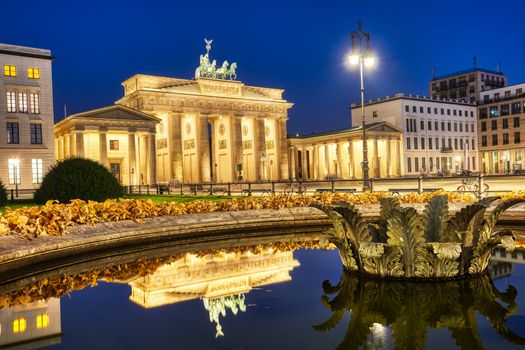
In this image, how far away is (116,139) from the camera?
73500mm

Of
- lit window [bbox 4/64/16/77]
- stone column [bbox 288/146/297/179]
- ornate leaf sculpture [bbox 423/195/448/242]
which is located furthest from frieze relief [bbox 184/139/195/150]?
ornate leaf sculpture [bbox 423/195/448/242]

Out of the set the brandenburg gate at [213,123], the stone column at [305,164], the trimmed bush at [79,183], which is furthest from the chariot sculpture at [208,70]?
the trimmed bush at [79,183]

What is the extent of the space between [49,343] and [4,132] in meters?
51.1

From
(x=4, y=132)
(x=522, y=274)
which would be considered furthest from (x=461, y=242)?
(x=4, y=132)

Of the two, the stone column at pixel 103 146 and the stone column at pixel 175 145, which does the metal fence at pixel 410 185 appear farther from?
the stone column at pixel 175 145

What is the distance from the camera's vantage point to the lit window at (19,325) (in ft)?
20.6

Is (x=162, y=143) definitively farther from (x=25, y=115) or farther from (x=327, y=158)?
(x=327, y=158)

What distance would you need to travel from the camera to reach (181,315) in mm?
6664

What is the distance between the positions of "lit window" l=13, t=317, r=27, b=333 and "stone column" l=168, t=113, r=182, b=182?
231 ft

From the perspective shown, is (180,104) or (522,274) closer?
(522,274)

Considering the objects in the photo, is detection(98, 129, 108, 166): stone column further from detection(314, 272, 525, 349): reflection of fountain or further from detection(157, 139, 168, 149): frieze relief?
detection(314, 272, 525, 349): reflection of fountain

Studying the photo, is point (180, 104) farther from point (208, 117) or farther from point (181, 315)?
point (181, 315)

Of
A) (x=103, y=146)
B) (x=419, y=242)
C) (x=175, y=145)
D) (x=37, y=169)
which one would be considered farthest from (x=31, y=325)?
(x=175, y=145)

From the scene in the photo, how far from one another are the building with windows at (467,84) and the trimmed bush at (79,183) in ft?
382
